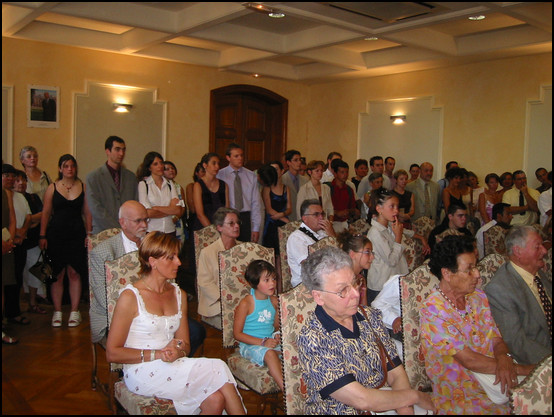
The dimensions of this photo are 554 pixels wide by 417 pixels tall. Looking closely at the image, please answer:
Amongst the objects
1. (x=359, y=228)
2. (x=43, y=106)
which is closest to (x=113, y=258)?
(x=359, y=228)

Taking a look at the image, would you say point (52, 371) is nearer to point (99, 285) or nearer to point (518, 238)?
point (99, 285)

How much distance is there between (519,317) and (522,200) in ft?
18.3

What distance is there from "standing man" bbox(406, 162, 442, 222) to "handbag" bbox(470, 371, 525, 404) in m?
6.00

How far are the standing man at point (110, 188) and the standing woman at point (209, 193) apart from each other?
0.66 meters

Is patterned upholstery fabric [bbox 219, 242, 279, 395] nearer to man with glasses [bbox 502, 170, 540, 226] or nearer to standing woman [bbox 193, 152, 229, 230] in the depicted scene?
standing woman [bbox 193, 152, 229, 230]

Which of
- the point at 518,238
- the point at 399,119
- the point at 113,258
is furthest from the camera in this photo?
the point at 399,119

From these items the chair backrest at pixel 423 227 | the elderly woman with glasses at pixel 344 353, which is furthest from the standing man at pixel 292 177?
the elderly woman with glasses at pixel 344 353

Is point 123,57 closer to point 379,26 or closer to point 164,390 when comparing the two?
point 379,26

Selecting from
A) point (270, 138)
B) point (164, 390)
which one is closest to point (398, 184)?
point (270, 138)

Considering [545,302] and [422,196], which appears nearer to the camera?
[545,302]

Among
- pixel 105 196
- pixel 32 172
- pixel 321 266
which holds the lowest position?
pixel 321 266

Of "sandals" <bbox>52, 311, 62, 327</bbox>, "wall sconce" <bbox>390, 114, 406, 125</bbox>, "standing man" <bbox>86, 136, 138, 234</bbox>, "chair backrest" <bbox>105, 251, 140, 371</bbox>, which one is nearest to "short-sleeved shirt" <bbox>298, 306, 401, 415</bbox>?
"chair backrest" <bbox>105, 251, 140, 371</bbox>

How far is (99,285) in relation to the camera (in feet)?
11.0

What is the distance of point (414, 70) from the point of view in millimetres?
10117
